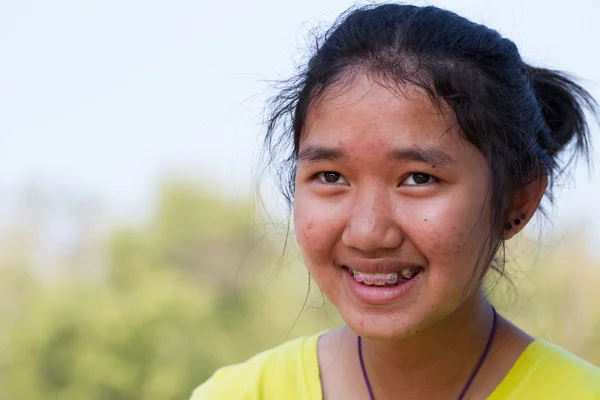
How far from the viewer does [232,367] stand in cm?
221

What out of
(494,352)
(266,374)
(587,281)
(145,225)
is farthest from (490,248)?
(145,225)

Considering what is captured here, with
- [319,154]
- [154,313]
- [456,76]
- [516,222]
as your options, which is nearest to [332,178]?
[319,154]

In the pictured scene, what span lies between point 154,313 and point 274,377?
699 centimetres

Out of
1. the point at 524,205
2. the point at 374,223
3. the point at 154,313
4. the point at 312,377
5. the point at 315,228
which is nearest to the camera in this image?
the point at 374,223

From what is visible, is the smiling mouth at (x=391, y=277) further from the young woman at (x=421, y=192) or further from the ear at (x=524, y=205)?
the ear at (x=524, y=205)

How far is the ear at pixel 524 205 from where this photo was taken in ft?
6.16

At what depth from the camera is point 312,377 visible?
6.82ft

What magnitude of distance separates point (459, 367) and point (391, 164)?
538 millimetres

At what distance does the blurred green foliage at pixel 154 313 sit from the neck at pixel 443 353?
5.85m

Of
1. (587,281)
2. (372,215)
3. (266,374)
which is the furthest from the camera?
(587,281)

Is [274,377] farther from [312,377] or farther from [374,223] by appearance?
[374,223]

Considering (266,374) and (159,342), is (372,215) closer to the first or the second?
(266,374)

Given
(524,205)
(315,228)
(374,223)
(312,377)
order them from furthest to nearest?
(312,377)
(524,205)
(315,228)
(374,223)

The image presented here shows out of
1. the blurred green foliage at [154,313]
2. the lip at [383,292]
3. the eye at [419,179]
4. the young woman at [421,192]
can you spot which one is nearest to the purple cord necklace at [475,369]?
the young woman at [421,192]
